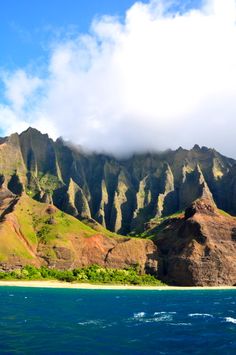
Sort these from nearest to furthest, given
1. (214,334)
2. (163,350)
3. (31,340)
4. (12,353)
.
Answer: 1. (12,353)
2. (163,350)
3. (31,340)
4. (214,334)

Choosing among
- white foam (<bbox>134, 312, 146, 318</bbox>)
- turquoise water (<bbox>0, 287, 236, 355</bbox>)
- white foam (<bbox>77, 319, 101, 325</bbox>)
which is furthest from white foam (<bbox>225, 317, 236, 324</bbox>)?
white foam (<bbox>77, 319, 101, 325</bbox>)

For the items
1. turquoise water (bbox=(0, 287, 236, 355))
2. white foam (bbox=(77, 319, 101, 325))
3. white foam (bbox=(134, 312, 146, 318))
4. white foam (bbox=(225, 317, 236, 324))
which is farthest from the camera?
white foam (bbox=(134, 312, 146, 318))

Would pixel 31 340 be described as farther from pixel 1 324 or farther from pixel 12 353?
pixel 1 324

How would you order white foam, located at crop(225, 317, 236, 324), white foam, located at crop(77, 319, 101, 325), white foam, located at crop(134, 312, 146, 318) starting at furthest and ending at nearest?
white foam, located at crop(134, 312, 146, 318) → white foam, located at crop(225, 317, 236, 324) → white foam, located at crop(77, 319, 101, 325)

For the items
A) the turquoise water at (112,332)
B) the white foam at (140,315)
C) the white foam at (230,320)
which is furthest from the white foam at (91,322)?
the white foam at (230,320)

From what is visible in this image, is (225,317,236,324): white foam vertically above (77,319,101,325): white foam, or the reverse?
(225,317,236,324): white foam

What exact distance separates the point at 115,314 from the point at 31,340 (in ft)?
133

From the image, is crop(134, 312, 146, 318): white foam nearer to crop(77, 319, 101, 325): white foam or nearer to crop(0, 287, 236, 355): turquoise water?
crop(0, 287, 236, 355): turquoise water

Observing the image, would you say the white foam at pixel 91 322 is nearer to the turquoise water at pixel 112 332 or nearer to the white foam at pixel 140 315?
the turquoise water at pixel 112 332

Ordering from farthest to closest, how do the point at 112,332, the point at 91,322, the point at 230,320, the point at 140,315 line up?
1. the point at 140,315
2. the point at 230,320
3. the point at 91,322
4. the point at 112,332

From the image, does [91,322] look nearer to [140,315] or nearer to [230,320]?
[140,315]

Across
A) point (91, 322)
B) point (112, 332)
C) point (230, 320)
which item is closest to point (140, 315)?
point (91, 322)

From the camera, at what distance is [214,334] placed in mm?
72688

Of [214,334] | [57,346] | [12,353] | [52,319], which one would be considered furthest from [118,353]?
[52,319]
